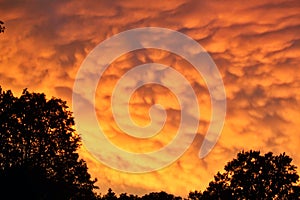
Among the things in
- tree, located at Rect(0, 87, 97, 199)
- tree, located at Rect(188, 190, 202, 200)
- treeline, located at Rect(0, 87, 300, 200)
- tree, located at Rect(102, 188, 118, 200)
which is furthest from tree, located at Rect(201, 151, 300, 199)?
tree, located at Rect(102, 188, 118, 200)

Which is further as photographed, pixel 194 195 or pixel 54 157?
pixel 194 195

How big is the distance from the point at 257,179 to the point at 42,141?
3216 cm

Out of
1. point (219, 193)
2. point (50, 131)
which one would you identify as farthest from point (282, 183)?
point (50, 131)

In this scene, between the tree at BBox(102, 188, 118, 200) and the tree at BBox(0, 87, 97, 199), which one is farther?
the tree at BBox(102, 188, 118, 200)

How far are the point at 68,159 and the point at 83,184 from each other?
6.09 meters

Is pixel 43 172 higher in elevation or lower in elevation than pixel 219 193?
lower

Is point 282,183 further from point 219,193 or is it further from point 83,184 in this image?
point 83,184

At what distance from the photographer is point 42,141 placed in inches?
2488

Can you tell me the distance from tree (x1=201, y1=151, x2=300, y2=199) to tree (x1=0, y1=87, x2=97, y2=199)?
912 inches

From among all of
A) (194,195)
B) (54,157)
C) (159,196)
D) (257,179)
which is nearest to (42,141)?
(54,157)

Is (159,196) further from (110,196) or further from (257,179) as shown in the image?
(257,179)

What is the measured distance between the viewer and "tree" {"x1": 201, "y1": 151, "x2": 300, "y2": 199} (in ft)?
207

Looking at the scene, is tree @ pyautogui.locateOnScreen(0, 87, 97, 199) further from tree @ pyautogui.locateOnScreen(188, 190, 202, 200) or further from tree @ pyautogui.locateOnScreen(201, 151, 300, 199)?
tree @ pyautogui.locateOnScreen(188, 190, 202, 200)

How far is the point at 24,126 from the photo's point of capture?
207ft
